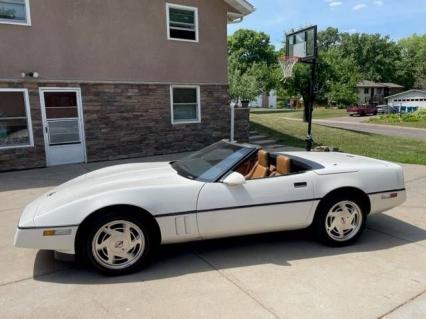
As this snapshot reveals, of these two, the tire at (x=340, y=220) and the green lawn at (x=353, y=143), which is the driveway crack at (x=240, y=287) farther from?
the green lawn at (x=353, y=143)

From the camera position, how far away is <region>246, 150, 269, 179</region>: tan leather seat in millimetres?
4301

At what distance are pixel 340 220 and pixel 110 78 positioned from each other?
26.8ft

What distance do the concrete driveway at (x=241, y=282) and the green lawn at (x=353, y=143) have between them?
7.10 m

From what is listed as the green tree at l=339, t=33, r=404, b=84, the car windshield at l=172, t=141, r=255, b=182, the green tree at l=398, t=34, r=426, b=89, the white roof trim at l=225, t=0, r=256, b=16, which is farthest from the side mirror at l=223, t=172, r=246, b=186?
the green tree at l=339, t=33, r=404, b=84

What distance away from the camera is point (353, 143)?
14.1m

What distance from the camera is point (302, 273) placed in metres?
3.47

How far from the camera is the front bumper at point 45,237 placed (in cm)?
320

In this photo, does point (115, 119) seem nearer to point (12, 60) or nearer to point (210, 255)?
point (12, 60)

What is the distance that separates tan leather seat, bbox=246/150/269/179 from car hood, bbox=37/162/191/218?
0.98m

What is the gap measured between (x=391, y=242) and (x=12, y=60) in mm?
9114

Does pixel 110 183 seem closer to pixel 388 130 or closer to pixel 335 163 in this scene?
pixel 335 163

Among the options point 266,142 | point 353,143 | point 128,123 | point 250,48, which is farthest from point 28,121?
point 250,48

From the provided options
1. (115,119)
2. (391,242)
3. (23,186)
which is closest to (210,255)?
(391,242)

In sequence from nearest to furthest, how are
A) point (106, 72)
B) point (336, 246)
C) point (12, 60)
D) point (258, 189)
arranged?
point (258, 189) → point (336, 246) → point (12, 60) → point (106, 72)
